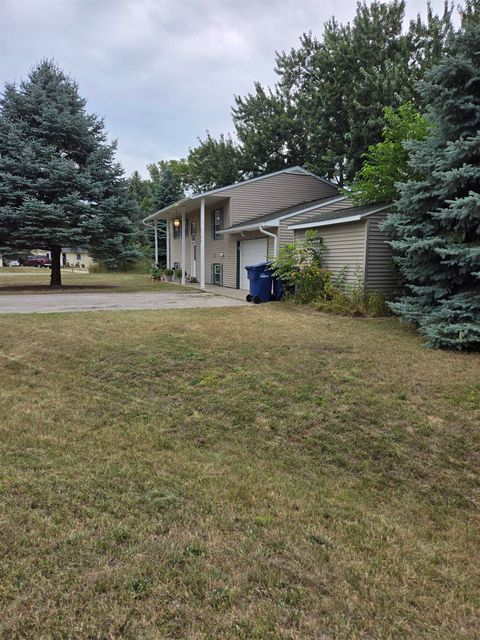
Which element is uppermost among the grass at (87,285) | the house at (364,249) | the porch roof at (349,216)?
the porch roof at (349,216)

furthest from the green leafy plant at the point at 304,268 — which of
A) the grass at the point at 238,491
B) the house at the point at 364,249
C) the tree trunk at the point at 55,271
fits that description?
the tree trunk at the point at 55,271

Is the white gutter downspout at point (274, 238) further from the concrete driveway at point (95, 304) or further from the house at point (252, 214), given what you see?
A: the concrete driveway at point (95, 304)

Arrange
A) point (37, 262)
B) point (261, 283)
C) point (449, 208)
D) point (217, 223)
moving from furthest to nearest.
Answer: point (37, 262), point (217, 223), point (261, 283), point (449, 208)

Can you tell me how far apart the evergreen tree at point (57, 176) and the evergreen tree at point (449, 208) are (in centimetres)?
1157

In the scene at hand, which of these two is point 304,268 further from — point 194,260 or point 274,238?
point 194,260

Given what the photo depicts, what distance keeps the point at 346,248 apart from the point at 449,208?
160 inches

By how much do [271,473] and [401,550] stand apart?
3.55ft

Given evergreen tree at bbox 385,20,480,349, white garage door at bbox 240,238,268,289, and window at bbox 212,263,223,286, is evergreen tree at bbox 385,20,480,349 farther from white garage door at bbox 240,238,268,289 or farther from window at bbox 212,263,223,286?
window at bbox 212,263,223,286

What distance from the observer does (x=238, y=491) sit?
2.83 meters

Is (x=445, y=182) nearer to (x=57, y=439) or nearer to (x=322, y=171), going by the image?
(x=57, y=439)

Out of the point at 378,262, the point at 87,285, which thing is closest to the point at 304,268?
the point at 378,262

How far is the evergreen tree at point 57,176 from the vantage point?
14.1 metres

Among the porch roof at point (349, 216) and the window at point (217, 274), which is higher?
the porch roof at point (349, 216)

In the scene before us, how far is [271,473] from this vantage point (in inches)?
124
